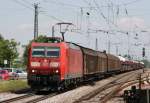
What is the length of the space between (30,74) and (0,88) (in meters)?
4.82

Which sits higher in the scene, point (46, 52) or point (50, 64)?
point (46, 52)

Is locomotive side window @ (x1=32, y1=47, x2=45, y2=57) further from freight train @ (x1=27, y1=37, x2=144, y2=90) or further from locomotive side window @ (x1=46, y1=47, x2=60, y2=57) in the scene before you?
locomotive side window @ (x1=46, y1=47, x2=60, y2=57)

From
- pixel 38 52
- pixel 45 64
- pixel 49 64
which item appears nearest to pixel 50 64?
pixel 49 64

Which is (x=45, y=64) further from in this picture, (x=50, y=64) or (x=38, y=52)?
(x=38, y=52)

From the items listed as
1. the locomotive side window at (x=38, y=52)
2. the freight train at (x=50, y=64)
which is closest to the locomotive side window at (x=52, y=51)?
the freight train at (x=50, y=64)

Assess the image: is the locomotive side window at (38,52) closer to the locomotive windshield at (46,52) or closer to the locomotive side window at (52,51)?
the locomotive windshield at (46,52)

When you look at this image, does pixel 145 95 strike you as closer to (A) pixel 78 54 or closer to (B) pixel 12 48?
(A) pixel 78 54

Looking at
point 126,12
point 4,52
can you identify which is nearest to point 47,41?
point 126,12

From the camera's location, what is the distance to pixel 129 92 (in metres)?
21.9

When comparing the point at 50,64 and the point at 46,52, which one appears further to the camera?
the point at 46,52

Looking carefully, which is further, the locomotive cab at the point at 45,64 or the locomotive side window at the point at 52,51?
the locomotive side window at the point at 52,51

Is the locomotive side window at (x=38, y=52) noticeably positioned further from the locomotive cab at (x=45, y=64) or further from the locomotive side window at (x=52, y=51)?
the locomotive side window at (x=52, y=51)

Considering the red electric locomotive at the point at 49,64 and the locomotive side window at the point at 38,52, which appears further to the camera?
the locomotive side window at the point at 38,52

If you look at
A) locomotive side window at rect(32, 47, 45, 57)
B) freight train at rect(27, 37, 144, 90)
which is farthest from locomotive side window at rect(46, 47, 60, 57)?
locomotive side window at rect(32, 47, 45, 57)
